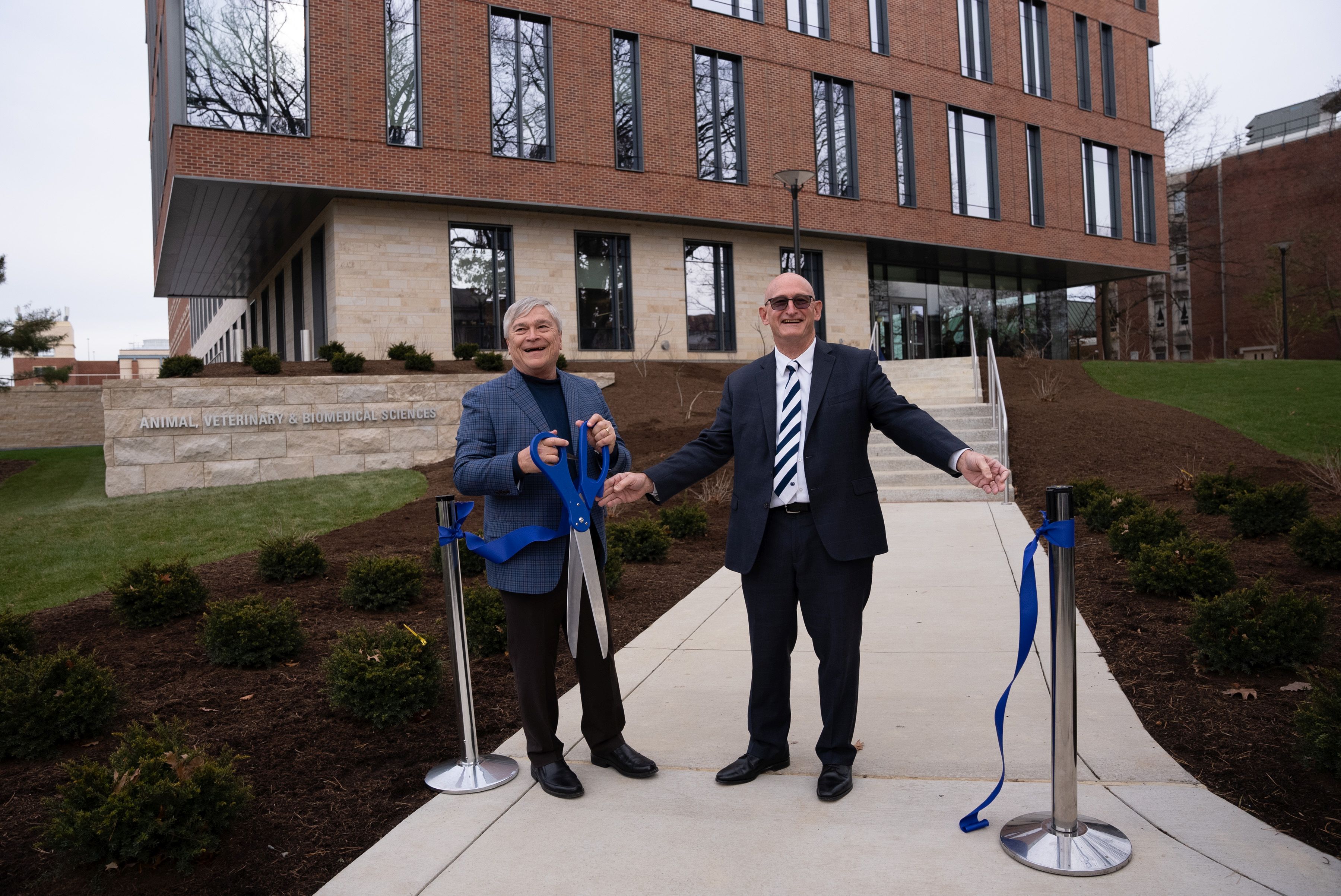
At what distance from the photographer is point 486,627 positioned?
5.63 metres

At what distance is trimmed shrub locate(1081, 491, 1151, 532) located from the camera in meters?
8.34

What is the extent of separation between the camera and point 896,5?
27.1m

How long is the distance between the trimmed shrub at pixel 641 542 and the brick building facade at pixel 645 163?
545 inches

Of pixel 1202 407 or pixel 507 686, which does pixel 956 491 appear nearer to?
pixel 1202 407

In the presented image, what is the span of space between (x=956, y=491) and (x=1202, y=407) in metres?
7.42

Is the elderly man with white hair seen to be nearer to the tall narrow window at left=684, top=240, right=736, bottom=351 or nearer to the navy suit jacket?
the navy suit jacket

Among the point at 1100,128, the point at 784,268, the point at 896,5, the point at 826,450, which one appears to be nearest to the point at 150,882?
the point at 826,450

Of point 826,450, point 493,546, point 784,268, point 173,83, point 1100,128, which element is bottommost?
point 493,546

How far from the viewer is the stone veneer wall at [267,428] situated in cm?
1392

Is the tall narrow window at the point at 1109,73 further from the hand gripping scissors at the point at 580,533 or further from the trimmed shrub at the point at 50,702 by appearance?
the trimmed shrub at the point at 50,702

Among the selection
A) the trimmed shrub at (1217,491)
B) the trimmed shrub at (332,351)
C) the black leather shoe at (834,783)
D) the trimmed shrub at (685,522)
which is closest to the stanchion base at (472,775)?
the black leather shoe at (834,783)

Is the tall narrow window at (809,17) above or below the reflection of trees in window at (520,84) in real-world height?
above

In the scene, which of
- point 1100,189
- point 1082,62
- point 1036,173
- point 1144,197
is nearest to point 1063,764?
point 1036,173

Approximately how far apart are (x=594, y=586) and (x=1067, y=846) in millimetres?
1892
